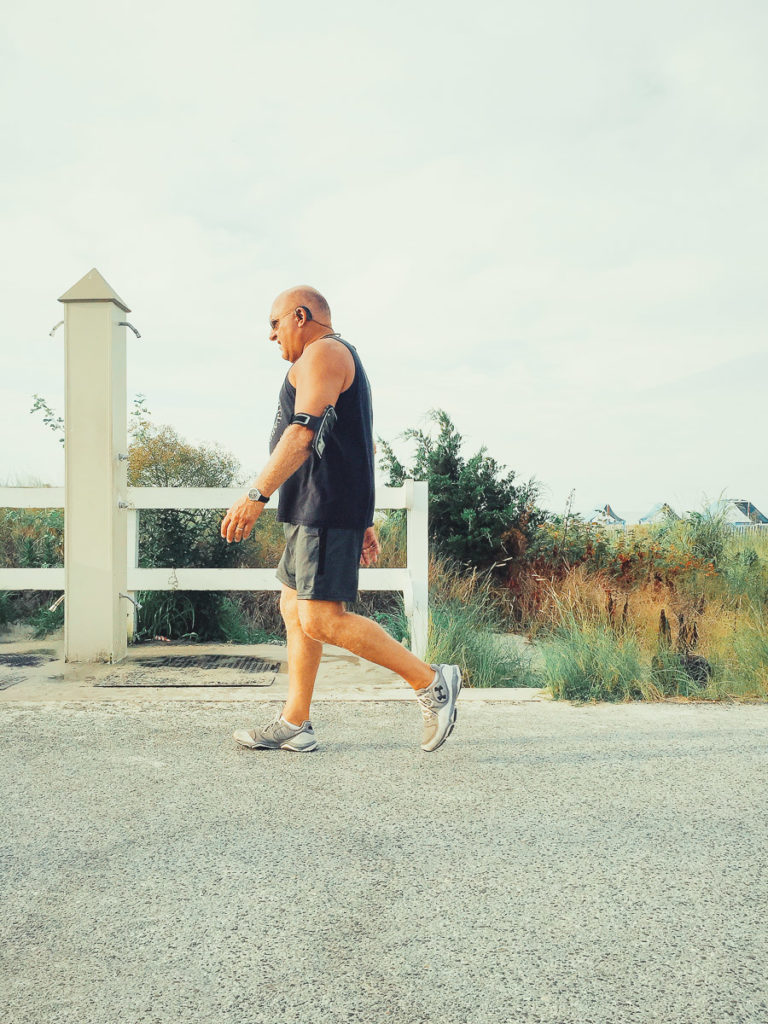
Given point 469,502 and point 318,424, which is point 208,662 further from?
point 469,502

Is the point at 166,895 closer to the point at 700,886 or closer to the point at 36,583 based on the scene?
the point at 700,886

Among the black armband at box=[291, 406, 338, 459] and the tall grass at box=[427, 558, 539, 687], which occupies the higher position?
the black armband at box=[291, 406, 338, 459]

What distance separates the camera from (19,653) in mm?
6246

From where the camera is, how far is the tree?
32.7 ft

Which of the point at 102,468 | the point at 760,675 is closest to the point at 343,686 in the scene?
the point at 102,468

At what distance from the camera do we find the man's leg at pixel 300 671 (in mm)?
3812

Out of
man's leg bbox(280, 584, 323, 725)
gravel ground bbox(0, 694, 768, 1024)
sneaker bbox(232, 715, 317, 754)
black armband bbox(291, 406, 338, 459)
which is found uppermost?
black armband bbox(291, 406, 338, 459)

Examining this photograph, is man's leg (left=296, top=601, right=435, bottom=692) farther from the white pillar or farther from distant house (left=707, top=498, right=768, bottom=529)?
distant house (left=707, top=498, right=768, bottom=529)

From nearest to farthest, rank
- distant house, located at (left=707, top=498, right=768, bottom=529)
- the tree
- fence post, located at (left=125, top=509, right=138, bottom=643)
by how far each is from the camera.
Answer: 1. fence post, located at (left=125, top=509, right=138, bottom=643)
2. the tree
3. distant house, located at (left=707, top=498, right=768, bottom=529)

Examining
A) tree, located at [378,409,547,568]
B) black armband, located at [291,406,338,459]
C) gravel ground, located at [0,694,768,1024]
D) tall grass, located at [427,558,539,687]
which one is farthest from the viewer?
tree, located at [378,409,547,568]


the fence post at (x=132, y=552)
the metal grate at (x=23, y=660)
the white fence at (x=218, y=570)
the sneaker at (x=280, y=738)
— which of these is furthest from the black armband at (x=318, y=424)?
the fence post at (x=132, y=552)

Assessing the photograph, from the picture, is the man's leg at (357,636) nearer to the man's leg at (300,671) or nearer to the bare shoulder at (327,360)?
the man's leg at (300,671)

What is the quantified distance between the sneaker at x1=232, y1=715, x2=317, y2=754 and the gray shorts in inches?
23.2

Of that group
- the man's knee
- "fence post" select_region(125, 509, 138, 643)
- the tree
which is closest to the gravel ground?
the man's knee
